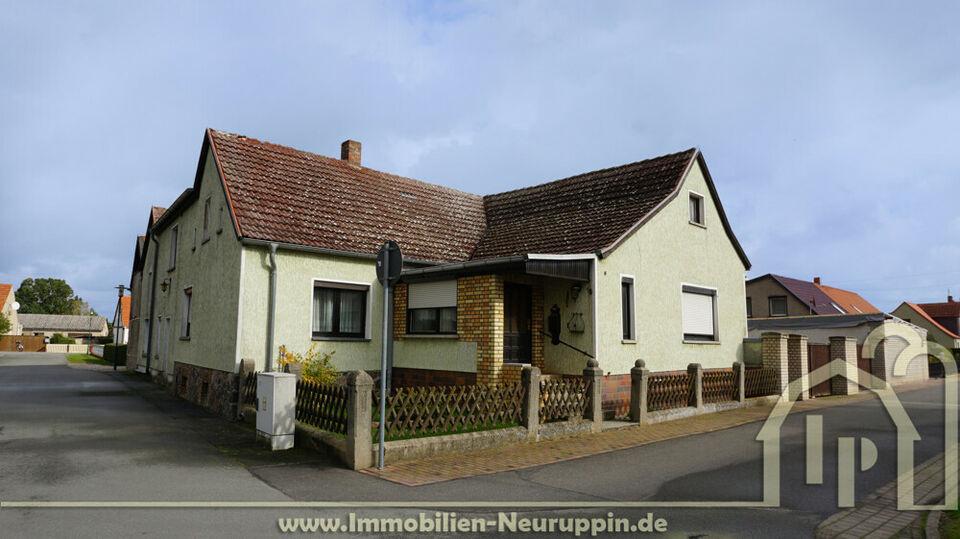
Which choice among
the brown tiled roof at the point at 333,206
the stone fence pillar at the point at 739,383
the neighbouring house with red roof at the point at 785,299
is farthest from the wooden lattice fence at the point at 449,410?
the neighbouring house with red roof at the point at 785,299

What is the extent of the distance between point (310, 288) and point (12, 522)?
876 cm

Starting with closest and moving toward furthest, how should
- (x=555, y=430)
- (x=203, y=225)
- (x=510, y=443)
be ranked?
1. (x=510, y=443)
2. (x=555, y=430)
3. (x=203, y=225)

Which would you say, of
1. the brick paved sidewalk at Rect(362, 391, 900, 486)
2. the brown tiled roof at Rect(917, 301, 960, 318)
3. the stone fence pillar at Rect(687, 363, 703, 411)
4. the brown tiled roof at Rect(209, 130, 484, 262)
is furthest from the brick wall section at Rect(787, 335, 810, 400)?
the brown tiled roof at Rect(917, 301, 960, 318)

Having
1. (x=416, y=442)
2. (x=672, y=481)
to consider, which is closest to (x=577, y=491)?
(x=672, y=481)

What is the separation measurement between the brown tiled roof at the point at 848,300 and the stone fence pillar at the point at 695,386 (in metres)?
40.0

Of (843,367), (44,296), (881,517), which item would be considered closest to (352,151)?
(881,517)

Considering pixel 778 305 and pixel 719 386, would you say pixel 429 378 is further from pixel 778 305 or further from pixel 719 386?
pixel 778 305

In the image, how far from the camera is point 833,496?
722cm

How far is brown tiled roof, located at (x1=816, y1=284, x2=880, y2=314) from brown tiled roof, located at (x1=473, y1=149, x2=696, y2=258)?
38.1 metres

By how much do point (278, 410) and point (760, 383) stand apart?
13522 mm

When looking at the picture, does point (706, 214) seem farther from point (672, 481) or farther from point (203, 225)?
point (203, 225)

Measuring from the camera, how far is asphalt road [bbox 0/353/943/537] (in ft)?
19.7

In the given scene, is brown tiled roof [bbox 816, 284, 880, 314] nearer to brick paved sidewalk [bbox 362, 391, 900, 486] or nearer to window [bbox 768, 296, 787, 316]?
window [bbox 768, 296, 787, 316]

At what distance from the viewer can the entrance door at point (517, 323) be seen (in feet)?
45.7
